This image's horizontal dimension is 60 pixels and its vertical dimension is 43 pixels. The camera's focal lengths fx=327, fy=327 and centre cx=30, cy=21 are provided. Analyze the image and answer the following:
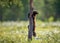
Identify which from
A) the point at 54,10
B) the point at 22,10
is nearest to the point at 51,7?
the point at 54,10

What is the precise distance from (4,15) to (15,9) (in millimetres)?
3171

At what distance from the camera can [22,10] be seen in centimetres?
7981

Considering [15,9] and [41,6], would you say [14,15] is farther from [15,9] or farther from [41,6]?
[41,6]

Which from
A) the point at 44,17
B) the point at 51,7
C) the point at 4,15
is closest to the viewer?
the point at 4,15

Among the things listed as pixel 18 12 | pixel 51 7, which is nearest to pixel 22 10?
pixel 18 12

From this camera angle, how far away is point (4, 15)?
78.6 meters

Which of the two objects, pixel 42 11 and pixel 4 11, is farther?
pixel 42 11

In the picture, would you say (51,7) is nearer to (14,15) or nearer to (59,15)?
(59,15)

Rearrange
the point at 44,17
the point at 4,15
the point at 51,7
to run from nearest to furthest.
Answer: the point at 4,15 → the point at 51,7 → the point at 44,17

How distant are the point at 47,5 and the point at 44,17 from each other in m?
3.54

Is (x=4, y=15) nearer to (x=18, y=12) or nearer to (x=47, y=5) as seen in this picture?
(x=18, y=12)

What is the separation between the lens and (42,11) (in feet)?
297

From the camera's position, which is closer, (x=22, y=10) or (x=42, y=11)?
(x=22, y=10)

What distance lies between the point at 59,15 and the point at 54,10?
6.27 ft
